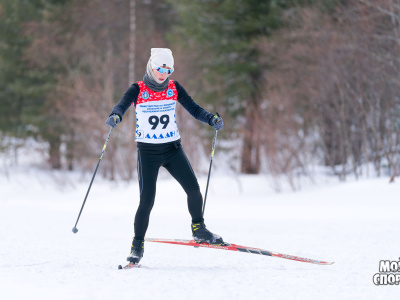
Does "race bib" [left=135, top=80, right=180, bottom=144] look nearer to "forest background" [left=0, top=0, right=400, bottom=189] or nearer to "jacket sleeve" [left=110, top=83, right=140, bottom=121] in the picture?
"jacket sleeve" [left=110, top=83, right=140, bottom=121]

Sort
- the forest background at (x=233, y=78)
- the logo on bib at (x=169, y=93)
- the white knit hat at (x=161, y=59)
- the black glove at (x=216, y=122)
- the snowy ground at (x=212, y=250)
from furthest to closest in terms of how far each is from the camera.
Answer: the forest background at (x=233, y=78)
the black glove at (x=216, y=122)
the logo on bib at (x=169, y=93)
the white knit hat at (x=161, y=59)
the snowy ground at (x=212, y=250)

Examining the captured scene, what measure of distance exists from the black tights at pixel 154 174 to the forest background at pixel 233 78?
7487mm

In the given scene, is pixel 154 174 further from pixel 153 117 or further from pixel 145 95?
pixel 145 95

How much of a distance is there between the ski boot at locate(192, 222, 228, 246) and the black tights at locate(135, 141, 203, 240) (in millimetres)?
112

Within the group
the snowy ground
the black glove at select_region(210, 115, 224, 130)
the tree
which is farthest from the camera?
the tree

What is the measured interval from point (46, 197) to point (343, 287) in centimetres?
1172

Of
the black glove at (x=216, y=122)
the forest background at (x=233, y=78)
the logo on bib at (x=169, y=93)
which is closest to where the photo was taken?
the logo on bib at (x=169, y=93)

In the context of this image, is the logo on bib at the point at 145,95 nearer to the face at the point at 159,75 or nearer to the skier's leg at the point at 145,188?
the face at the point at 159,75

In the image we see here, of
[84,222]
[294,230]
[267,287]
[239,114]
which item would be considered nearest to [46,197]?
[84,222]

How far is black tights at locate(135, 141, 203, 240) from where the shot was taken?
495 centimetres

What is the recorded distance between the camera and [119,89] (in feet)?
70.9

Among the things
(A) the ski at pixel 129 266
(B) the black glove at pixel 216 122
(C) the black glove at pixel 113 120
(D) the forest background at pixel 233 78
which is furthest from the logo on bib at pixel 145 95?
(D) the forest background at pixel 233 78

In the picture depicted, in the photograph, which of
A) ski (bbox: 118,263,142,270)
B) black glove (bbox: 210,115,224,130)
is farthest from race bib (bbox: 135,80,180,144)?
ski (bbox: 118,263,142,270)

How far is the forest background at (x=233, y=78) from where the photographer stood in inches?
502
